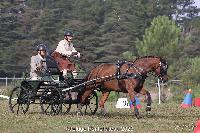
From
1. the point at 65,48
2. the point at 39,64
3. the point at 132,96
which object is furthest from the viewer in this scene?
the point at 65,48

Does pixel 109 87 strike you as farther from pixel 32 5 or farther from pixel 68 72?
pixel 32 5

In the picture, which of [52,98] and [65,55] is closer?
[52,98]

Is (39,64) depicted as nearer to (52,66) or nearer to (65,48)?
(52,66)

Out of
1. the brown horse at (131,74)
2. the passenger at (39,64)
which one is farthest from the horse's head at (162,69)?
the passenger at (39,64)

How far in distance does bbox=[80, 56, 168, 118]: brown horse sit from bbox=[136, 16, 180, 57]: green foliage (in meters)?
28.8

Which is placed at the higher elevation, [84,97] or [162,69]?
[162,69]

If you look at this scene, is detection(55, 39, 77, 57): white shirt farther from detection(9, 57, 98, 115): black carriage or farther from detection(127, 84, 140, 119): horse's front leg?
detection(127, 84, 140, 119): horse's front leg

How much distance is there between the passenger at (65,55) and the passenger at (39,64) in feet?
0.93

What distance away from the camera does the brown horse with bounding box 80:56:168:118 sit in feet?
44.0

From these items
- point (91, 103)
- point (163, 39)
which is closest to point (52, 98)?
point (91, 103)

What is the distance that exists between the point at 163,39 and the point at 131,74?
30.4 meters

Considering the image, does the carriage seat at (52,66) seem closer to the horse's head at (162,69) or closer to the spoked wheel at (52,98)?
the spoked wheel at (52,98)

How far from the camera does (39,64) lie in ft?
Answer: 47.3

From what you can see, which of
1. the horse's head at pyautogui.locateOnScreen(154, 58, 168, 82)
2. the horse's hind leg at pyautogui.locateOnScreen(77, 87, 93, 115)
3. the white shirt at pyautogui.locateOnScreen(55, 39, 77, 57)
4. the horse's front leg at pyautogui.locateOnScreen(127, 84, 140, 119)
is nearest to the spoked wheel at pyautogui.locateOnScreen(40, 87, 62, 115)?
the horse's hind leg at pyautogui.locateOnScreen(77, 87, 93, 115)
